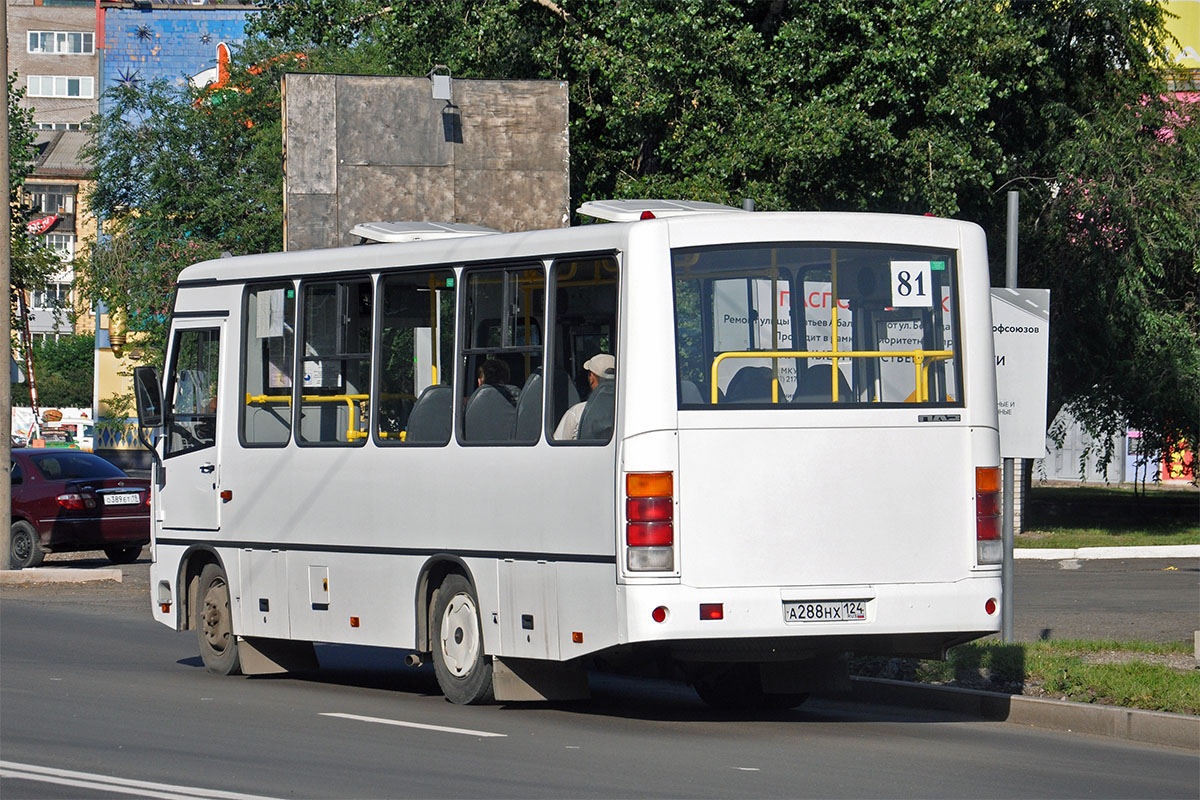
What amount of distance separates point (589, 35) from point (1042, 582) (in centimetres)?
1050

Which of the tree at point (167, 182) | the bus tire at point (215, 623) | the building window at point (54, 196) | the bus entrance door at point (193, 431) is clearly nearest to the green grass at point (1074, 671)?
the bus tire at point (215, 623)

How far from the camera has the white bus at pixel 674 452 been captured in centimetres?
1004

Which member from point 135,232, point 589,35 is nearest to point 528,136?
point 589,35

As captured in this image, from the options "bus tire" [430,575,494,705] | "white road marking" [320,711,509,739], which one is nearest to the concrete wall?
"bus tire" [430,575,494,705]

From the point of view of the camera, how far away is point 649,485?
994 cm

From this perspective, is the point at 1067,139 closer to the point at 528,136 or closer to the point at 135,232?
the point at 528,136

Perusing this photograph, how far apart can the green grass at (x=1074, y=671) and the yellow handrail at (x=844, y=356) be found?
2198mm

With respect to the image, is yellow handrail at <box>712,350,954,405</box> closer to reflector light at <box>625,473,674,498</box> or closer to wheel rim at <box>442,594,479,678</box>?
reflector light at <box>625,473,674,498</box>

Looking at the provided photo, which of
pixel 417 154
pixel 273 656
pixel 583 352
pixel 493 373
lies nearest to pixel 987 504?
pixel 583 352

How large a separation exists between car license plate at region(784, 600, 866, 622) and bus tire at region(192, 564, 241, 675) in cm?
509

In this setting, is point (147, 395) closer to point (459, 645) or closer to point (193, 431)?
point (193, 431)

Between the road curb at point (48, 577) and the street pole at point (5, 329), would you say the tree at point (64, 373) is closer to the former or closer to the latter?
the street pole at point (5, 329)

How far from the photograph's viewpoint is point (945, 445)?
34.6ft

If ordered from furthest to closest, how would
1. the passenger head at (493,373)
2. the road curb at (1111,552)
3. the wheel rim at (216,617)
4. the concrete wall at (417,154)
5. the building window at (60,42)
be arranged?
the building window at (60,42)
the concrete wall at (417,154)
the road curb at (1111,552)
the wheel rim at (216,617)
the passenger head at (493,373)
